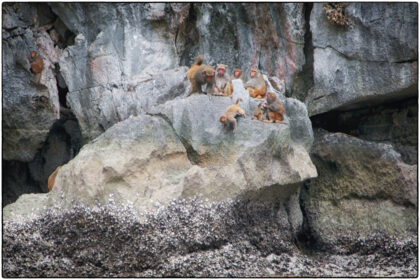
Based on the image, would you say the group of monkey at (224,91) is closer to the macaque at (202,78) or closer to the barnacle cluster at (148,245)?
the macaque at (202,78)

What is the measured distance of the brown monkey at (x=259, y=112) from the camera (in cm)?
895

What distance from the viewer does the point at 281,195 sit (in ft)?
29.5

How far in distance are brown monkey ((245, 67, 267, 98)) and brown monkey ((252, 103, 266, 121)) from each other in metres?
0.74

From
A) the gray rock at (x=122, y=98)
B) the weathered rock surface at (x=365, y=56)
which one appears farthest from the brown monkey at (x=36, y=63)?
the weathered rock surface at (x=365, y=56)

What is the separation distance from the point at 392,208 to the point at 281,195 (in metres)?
2.13

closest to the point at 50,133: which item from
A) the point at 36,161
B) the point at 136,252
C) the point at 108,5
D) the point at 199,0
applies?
the point at 36,161

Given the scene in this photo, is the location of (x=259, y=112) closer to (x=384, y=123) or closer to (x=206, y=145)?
(x=206, y=145)

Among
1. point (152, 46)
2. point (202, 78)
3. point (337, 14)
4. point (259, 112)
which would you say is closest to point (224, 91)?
point (202, 78)

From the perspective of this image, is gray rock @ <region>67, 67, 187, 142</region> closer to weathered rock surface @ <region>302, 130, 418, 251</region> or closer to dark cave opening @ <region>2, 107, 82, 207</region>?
dark cave opening @ <region>2, 107, 82, 207</region>

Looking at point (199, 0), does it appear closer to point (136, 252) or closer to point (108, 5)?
point (108, 5)

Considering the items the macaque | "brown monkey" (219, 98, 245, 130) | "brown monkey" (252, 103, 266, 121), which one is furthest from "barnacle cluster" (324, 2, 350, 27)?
"brown monkey" (219, 98, 245, 130)

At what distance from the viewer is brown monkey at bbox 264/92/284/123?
353 inches

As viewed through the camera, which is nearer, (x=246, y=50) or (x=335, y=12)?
(x=335, y=12)

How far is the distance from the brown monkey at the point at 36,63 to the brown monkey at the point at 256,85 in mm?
4449
